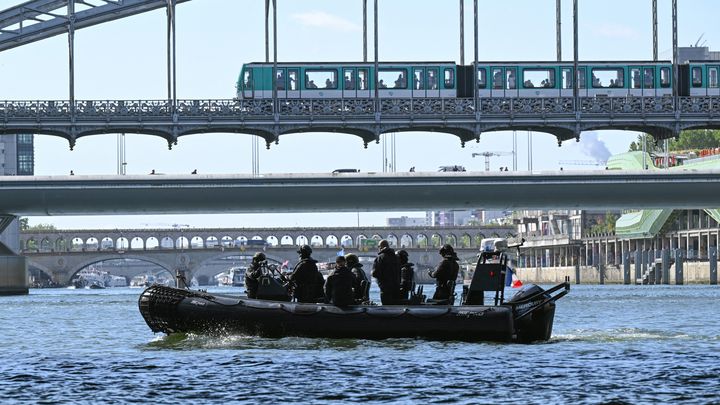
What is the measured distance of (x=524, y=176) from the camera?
300 ft

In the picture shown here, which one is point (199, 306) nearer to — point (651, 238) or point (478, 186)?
point (478, 186)

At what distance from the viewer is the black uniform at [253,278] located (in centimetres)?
3575

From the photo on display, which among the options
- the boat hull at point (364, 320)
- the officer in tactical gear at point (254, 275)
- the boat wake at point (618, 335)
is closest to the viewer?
the boat hull at point (364, 320)

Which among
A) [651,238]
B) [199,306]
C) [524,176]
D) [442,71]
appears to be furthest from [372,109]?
[651,238]

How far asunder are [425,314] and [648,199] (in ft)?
211

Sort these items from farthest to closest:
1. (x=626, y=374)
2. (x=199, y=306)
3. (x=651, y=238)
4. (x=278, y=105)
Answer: (x=651, y=238)
(x=278, y=105)
(x=199, y=306)
(x=626, y=374)

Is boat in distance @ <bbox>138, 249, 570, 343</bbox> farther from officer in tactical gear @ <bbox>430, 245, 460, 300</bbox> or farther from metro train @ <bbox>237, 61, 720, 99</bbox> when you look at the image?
metro train @ <bbox>237, 61, 720, 99</bbox>

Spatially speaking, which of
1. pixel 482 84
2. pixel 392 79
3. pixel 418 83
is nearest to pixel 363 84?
pixel 392 79

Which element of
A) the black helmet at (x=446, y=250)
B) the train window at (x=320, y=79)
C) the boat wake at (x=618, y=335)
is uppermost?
the train window at (x=320, y=79)

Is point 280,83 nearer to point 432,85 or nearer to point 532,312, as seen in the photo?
point 432,85

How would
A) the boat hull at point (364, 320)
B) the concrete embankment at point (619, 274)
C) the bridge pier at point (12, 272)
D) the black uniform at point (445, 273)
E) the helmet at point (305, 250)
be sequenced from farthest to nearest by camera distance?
the concrete embankment at point (619, 274) < the bridge pier at point (12, 272) < the black uniform at point (445, 273) < the boat hull at point (364, 320) < the helmet at point (305, 250)

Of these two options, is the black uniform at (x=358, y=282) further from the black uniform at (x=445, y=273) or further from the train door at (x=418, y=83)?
the train door at (x=418, y=83)

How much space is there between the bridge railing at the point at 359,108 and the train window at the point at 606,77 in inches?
40.9

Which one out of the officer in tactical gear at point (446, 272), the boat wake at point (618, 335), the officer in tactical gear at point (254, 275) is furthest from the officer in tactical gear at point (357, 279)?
the boat wake at point (618, 335)
